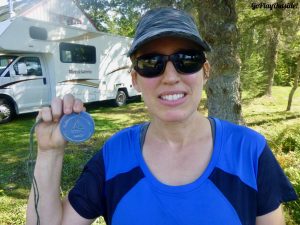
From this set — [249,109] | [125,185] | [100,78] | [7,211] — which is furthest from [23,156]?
[249,109]

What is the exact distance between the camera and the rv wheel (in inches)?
556

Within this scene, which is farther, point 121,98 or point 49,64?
point 121,98

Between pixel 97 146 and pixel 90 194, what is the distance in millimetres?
5771

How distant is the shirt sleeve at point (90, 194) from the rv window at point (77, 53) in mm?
10611

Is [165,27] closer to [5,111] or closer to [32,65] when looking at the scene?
[5,111]

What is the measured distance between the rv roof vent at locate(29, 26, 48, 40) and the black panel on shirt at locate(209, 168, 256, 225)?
10.3 metres

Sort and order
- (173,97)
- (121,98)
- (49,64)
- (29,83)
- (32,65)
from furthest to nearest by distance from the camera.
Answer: (121,98) < (49,64) < (32,65) < (29,83) < (173,97)

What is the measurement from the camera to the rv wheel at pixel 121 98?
14.1 m

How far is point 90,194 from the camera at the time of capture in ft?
4.96

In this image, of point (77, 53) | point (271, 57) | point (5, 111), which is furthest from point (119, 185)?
point (271, 57)

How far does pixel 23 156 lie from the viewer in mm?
6707

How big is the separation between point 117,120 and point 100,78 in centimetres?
310

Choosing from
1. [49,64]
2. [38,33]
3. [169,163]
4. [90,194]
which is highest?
[38,33]

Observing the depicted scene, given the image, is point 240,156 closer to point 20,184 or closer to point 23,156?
point 20,184
